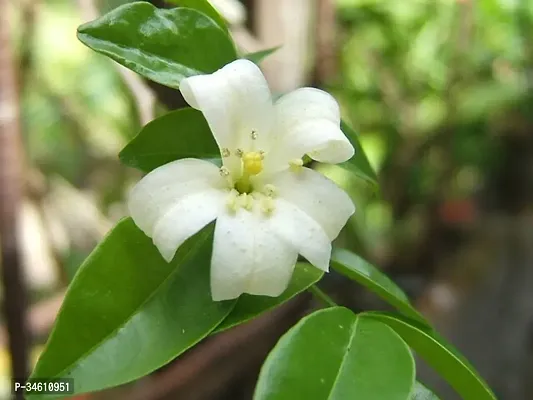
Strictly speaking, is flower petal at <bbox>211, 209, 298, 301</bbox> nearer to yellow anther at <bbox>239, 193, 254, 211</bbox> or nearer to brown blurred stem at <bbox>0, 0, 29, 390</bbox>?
yellow anther at <bbox>239, 193, 254, 211</bbox>

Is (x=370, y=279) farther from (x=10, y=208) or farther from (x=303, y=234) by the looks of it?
(x=10, y=208)

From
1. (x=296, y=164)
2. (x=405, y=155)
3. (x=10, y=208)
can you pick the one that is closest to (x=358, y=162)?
(x=296, y=164)

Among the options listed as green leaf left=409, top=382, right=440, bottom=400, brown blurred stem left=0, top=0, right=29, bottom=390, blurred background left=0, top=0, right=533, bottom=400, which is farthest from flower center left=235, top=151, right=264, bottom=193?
blurred background left=0, top=0, right=533, bottom=400

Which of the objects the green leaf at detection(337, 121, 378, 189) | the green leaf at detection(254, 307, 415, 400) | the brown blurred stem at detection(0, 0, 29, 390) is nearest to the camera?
the green leaf at detection(254, 307, 415, 400)

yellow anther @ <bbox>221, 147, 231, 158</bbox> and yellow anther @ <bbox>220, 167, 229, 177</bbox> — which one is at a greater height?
yellow anther @ <bbox>221, 147, 231, 158</bbox>

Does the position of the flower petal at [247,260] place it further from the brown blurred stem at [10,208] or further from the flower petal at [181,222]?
the brown blurred stem at [10,208]

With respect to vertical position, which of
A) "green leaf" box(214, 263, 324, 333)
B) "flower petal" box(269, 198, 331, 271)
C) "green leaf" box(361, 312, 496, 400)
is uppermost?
"flower petal" box(269, 198, 331, 271)
